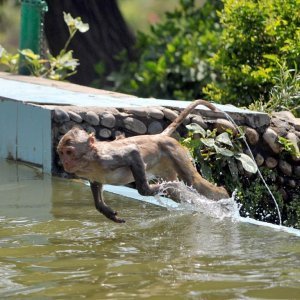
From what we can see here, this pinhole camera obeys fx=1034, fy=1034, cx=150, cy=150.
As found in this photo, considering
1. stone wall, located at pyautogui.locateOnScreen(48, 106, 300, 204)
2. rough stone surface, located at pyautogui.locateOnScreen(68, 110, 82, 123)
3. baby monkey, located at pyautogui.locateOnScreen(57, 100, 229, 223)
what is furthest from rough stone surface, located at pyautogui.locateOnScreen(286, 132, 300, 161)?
rough stone surface, located at pyautogui.locateOnScreen(68, 110, 82, 123)

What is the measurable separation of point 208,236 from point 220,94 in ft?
14.6

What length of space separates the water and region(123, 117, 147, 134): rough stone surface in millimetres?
758

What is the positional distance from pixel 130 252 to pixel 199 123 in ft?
9.30

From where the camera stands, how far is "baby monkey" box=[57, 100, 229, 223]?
6562mm

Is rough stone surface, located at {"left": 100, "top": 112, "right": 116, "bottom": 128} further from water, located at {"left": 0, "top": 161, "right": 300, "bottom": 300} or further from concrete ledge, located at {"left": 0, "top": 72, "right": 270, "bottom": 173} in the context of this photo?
water, located at {"left": 0, "top": 161, "right": 300, "bottom": 300}

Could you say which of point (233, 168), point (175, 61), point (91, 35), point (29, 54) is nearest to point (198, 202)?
point (233, 168)

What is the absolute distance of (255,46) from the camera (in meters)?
11.0

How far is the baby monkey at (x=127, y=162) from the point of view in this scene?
21.5 ft

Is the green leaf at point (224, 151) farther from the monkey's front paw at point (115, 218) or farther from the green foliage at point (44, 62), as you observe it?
the green foliage at point (44, 62)

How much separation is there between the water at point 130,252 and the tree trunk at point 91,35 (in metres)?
7.24

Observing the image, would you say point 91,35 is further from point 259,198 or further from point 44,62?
point 259,198

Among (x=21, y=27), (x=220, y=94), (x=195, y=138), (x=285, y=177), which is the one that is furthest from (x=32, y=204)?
(x=21, y=27)

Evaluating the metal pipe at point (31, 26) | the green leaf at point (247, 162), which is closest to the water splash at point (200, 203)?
the green leaf at point (247, 162)

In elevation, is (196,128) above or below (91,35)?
below
